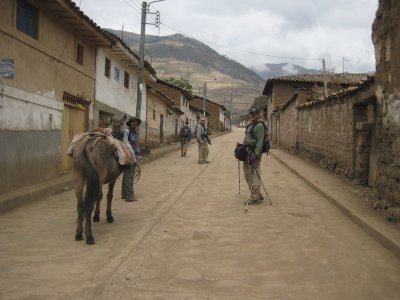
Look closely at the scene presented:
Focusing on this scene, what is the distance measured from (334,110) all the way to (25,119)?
9.18 meters

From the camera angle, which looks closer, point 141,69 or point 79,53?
point 79,53

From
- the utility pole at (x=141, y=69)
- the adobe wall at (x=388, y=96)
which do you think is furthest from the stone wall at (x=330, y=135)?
the utility pole at (x=141, y=69)

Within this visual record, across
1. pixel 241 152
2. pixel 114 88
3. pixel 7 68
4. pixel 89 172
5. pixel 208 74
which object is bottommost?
pixel 89 172

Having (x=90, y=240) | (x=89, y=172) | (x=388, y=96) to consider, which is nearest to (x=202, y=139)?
(x=388, y=96)

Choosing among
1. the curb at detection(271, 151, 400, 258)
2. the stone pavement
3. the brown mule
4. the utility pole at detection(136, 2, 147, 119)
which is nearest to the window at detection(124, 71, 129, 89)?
the utility pole at detection(136, 2, 147, 119)

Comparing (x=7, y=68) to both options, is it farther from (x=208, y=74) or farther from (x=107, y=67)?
(x=208, y=74)

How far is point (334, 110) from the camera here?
44.9 feet

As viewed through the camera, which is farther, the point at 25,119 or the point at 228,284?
the point at 25,119

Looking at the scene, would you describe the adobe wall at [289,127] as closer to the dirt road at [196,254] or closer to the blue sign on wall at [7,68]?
the dirt road at [196,254]

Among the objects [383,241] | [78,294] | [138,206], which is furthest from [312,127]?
[78,294]

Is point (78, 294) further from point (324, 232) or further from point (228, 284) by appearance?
point (324, 232)

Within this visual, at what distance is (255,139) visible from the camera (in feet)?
27.7

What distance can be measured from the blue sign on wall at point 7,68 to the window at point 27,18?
3.93 ft

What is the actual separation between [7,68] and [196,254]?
572 centimetres
